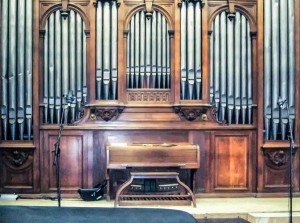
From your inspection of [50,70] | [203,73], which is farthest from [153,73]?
[50,70]

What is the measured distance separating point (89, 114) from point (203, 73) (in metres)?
1.79

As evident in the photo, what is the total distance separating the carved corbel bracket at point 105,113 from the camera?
866cm

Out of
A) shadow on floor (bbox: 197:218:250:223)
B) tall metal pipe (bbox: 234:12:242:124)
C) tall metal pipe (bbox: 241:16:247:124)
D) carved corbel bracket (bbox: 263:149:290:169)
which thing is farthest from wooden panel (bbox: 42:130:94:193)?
carved corbel bracket (bbox: 263:149:290:169)

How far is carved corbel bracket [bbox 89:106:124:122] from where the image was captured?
8.66 meters

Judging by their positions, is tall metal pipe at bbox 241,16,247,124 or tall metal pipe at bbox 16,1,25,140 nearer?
tall metal pipe at bbox 16,1,25,140

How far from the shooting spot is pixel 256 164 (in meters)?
8.89

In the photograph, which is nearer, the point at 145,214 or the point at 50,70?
the point at 145,214

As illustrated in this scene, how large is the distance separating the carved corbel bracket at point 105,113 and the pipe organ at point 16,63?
930 mm

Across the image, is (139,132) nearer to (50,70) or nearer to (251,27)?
(50,70)

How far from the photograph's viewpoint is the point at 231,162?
29.1 ft

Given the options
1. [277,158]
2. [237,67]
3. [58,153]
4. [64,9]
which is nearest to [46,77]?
[64,9]

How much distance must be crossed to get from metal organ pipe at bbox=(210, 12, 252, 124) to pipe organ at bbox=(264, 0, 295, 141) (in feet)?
0.89

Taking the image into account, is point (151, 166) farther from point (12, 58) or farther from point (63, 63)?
point (12, 58)

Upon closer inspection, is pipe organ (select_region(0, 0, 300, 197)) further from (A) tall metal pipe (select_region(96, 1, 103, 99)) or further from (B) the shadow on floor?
(B) the shadow on floor
